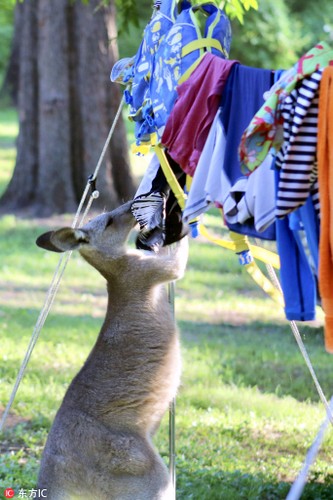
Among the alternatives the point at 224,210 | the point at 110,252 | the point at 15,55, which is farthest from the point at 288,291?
the point at 15,55

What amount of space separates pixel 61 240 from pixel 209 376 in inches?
156

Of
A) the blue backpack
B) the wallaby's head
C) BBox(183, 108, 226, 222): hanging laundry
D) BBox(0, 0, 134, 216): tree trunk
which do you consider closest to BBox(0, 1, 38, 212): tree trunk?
BBox(0, 0, 134, 216): tree trunk

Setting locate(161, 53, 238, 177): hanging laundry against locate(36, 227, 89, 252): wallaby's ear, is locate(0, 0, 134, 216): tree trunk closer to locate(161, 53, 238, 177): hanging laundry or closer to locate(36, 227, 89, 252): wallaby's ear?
locate(36, 227, 89, 252): wallaby's ear

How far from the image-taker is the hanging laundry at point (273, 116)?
3.38 m

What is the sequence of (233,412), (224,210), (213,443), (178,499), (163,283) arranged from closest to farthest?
1. (224,210)
2. (163,283)
3. (178,499)
4. (213,443)
5. (233,412)

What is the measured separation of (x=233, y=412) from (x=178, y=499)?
1787 millimetres

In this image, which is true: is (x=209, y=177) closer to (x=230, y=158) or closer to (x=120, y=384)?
(x=230, y=158)

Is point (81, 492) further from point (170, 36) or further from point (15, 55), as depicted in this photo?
point (15, 55)

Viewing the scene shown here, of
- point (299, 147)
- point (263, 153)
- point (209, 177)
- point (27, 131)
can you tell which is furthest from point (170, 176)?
point (27, 131)

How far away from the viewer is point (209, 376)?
8.53 m

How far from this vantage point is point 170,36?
4758mm

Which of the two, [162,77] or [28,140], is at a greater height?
[162,77]

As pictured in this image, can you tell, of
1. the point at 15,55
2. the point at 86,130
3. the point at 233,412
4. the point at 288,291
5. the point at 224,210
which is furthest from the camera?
the point at 15,55

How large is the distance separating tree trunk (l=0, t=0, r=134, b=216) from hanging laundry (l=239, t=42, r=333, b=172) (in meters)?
10.6
